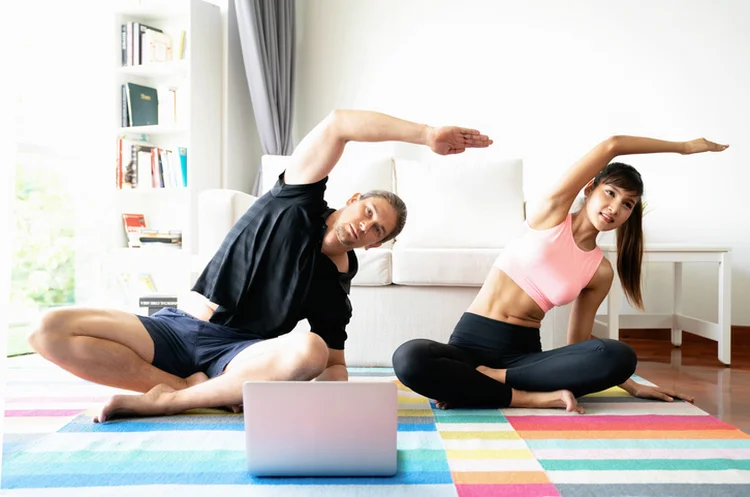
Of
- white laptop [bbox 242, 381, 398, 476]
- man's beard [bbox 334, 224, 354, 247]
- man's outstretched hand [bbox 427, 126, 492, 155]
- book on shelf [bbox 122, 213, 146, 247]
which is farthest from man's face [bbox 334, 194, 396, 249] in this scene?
book on shelf [bbox 122, 213, 146, 247]

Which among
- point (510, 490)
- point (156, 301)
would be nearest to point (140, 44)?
point (156, 301)

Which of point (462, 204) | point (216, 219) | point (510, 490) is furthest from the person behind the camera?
point (462, 204)

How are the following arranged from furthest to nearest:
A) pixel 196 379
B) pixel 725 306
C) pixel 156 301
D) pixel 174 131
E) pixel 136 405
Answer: pixel 174 131
pixel 156 301
pixel 725 306
pixel 196 379
pixel 136 405

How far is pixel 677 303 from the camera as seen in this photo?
375 cm

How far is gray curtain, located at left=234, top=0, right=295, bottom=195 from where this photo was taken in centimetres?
425

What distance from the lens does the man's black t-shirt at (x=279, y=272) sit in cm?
190

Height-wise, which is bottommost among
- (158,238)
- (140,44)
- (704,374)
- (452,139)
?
(704,374)

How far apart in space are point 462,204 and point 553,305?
4.34 ft

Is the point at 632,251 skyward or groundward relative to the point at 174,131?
groundward

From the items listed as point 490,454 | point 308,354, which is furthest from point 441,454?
point 308,354

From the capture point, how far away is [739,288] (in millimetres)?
3916

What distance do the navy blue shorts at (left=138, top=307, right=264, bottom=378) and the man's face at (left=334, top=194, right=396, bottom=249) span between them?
0.41 metres

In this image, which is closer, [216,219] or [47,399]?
[47,399]

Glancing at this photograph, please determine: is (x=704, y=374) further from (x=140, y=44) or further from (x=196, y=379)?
(x=140, y=44)
